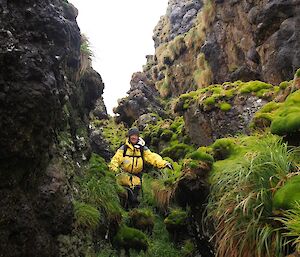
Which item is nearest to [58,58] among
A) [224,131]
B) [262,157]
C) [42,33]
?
[42,33]

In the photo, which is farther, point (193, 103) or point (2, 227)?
point (193, 103)

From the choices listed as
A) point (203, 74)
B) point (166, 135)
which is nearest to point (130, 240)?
point (166, 135)

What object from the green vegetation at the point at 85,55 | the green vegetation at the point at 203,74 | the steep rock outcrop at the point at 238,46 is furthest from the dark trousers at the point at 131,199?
the green vegetation at the point at 203,74

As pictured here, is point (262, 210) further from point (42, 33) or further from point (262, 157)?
point (42, 33)

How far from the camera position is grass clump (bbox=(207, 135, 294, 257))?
4.48 meters

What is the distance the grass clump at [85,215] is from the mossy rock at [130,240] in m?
0.98

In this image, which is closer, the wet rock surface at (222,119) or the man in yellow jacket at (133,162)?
the man in yellow jacket at (133,162)

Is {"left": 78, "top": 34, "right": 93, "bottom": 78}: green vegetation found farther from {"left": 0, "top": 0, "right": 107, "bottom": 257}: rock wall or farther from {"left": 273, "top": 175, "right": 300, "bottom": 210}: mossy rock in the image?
{"left": 273, "top": 175, "right": 300, "bottom": 210}: mossy rock

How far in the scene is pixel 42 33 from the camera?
558 cm

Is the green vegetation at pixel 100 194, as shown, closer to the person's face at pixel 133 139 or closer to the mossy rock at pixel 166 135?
the person's face at pixel 133 139

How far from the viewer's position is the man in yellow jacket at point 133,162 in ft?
32.9

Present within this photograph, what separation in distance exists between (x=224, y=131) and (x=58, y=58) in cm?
848

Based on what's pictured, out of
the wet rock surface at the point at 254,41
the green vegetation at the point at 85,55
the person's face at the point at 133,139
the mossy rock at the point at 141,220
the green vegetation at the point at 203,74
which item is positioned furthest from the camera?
the green vegetation at the point at 203,74

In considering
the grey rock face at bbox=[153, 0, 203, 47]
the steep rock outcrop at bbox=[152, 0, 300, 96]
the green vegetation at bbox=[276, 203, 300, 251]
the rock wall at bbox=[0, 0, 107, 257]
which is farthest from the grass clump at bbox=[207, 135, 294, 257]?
the grey rock face at bbox=[153, 0, 203, 47]
